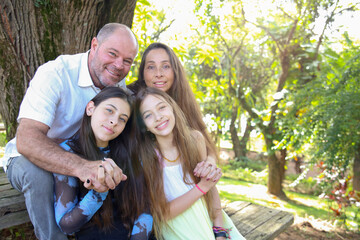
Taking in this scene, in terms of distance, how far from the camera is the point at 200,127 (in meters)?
2.59

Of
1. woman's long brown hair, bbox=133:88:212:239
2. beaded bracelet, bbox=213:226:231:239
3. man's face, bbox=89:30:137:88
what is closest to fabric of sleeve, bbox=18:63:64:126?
man's face, bbox=89:30:137:88

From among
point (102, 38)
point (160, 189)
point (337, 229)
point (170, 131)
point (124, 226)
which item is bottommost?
point (337, 229)

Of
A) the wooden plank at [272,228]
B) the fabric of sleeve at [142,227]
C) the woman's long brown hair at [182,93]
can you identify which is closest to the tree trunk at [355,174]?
the wooden plank at [272,228]

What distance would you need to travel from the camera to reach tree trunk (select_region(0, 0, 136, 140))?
2459mm

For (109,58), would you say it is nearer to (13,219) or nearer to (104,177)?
(104,177)

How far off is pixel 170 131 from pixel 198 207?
55cm

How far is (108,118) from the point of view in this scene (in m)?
1.86

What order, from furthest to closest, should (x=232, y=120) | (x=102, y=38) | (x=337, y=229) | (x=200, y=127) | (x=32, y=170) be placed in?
(x=232, y=120) → (x=337, y=229) → (x=200, y=127) → (x=102, y=38) → (x=32, y=170)

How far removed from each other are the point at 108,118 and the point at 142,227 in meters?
0.70

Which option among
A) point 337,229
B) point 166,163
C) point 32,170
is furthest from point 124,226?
point 337,229

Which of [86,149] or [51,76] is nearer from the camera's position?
[86,149]

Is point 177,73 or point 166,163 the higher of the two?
point 177,73

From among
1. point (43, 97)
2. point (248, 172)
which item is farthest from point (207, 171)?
point (248, 172)

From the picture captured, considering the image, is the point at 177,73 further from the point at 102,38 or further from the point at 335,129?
the point at 335,129
